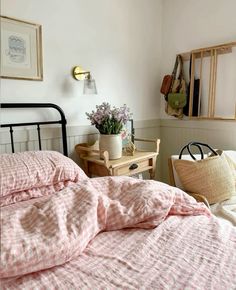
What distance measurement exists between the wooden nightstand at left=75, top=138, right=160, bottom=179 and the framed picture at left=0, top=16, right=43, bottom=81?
0.67 m

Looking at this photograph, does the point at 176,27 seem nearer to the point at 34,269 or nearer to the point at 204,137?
the point at 204,137

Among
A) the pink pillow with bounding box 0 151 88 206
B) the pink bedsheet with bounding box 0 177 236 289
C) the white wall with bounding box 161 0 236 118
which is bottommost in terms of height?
the pink bedsheet with bounding box 0 177 236 289

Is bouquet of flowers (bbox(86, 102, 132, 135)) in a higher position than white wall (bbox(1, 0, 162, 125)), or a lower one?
lower

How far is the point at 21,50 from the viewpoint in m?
1.73

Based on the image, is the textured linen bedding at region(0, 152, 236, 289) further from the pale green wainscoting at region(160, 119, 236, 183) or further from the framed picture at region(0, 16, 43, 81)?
the pale green wainscoting at region(160, 119, 236, 183)

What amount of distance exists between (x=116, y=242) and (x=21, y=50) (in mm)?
1431

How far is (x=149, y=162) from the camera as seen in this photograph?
7.15 ft

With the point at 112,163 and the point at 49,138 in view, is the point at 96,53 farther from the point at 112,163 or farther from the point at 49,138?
the point at 112,163

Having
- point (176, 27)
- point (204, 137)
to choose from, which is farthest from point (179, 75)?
point (204, 137)

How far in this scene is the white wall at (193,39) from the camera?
231 centimetres

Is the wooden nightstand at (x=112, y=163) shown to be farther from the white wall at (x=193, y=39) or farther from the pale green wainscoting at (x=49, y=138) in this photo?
the white wall at (x=193, y=39)

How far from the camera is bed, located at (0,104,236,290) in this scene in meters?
0.79

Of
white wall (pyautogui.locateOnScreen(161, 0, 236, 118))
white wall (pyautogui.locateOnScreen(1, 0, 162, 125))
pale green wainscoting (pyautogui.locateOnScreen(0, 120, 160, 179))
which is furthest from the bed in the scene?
white wall (pyautogui.locateOnScreen(161, 0, 236, 118))

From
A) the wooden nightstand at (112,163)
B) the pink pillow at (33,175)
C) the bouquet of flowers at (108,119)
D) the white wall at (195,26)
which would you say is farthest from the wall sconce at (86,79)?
the white wall at (195,26)
